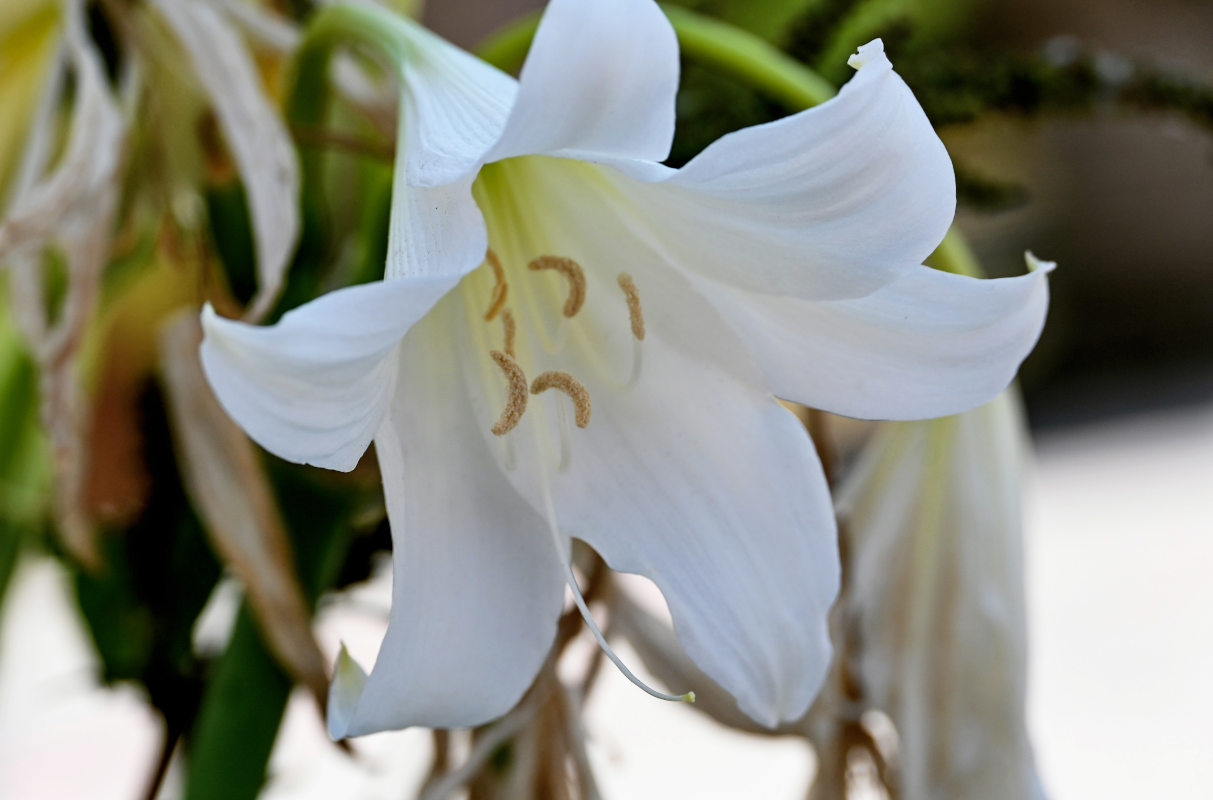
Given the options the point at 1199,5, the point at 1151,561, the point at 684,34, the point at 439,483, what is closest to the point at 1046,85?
the point at 684,34

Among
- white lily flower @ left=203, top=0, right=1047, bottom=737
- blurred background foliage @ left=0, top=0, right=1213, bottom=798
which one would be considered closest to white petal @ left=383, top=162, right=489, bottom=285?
white lily flower @ left=203, top=0, right=1047, bottom=737

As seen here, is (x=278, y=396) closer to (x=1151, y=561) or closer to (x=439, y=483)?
(x=439, y=483)

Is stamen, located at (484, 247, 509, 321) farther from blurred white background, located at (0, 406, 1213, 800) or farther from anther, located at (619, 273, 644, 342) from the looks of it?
blurred white background, located at (0, 406, 1213, 800)

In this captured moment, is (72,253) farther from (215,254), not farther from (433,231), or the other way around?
(433,231)

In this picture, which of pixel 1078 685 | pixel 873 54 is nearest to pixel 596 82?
pixel 873 54

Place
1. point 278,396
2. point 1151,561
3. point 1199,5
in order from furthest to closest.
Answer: point 1199,5 < point 1151,561 < point 278,396
